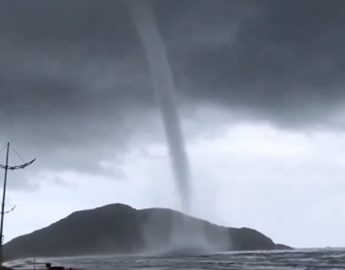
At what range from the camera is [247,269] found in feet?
436

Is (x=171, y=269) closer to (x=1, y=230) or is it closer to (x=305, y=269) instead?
(x=305, y=269)

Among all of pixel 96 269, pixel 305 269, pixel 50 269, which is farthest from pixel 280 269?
pixel 50 269

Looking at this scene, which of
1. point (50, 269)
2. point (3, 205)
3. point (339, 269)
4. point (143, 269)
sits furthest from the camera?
point (143, 269)

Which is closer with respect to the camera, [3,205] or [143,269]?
[3,205]

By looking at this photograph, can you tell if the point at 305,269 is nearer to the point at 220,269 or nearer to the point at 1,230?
the point at 220,269

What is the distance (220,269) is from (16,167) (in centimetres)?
8196

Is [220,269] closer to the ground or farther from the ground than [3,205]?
farther from the ground

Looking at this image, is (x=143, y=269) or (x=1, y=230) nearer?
(x=1, y=230)

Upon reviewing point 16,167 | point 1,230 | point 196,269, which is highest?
point 196,269

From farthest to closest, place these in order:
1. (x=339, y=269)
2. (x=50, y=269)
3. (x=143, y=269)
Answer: (x=143, y=269), (x=339, y=269), (x=50, y=269)

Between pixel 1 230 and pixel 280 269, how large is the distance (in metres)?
83.7

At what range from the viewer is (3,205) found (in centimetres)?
5506

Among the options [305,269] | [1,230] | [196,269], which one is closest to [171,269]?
[196,269]

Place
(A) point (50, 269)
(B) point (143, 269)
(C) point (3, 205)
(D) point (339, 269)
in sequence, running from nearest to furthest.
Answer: (C) point (3, 205) < (A) point (50, 269) < (D) point (339, 269) < (B) point (143, 269)
